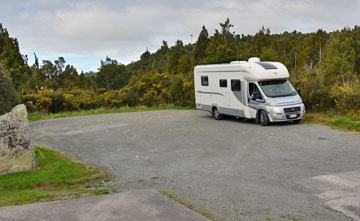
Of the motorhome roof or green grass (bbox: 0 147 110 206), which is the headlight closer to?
the motorhome roof

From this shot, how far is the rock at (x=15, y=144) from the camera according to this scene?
10.1m

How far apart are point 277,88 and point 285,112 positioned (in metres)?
1.61

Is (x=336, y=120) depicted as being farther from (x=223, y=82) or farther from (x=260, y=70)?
(x=223, y=82)

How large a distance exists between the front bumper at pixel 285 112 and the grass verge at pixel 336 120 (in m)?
1.06

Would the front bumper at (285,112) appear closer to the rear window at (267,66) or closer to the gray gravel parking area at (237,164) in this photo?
the gray gravel parking area at (237,164)

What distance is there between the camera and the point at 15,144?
10.2 metres

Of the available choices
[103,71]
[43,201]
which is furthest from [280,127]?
[103,71]

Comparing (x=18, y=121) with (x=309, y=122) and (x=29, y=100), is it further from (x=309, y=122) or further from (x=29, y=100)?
(x=29, y=100)

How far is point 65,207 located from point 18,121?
15.7 feet

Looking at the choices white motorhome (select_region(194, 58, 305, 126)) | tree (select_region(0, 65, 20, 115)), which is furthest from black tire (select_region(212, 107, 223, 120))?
tree (select_region(0, 65, 20, 115))

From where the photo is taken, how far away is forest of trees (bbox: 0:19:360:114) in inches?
771

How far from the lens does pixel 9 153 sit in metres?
10.1

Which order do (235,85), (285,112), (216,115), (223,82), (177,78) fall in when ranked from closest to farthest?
(285,112) → (235,85) → (223,82) → (216,115) → (177,78)

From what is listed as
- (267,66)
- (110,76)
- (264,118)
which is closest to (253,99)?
(264,118)
